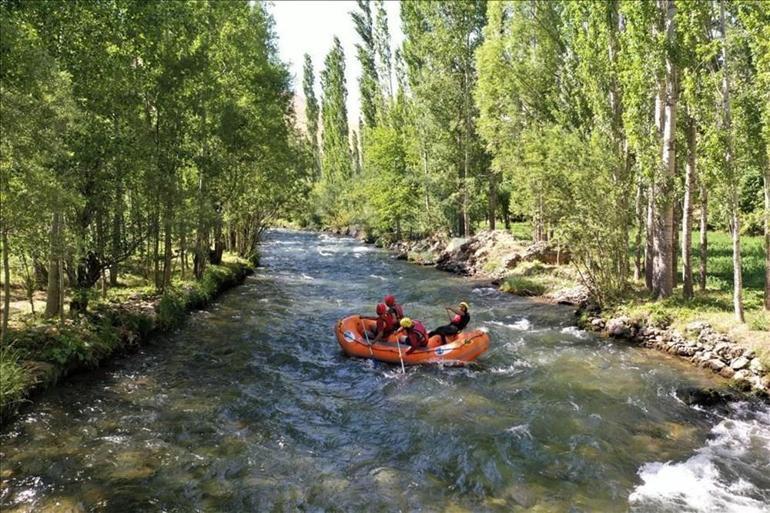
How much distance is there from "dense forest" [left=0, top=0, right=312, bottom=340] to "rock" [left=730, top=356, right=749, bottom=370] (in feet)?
43.8

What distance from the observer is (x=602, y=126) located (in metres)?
17.6

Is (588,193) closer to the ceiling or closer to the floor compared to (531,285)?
closer to the ceiling

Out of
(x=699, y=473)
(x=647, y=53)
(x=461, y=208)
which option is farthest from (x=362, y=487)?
(x=461, y=208)

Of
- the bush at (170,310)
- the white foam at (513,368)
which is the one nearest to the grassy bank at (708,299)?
the white foam at (513,368)

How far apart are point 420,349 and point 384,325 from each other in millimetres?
1402

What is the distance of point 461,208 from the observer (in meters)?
33.6

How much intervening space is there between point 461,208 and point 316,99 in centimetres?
5377

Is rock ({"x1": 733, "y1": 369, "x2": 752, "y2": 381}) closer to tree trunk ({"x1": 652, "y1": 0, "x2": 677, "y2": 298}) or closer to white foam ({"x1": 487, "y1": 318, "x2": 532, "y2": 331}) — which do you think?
tree trunk ({"x1": 652, "y1": 0, "x2": 677, "y2": 298})

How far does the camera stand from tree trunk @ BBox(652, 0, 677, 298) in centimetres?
1397

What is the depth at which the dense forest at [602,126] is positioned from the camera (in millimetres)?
11984

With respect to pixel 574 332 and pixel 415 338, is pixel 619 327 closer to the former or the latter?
pixel 574 332

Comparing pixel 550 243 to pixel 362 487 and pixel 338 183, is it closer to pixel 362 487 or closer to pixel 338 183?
pixel 362 487

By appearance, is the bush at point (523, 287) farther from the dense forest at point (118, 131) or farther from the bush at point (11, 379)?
A: the bush at point (11, 379)

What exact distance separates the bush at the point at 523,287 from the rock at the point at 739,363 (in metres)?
9.49
